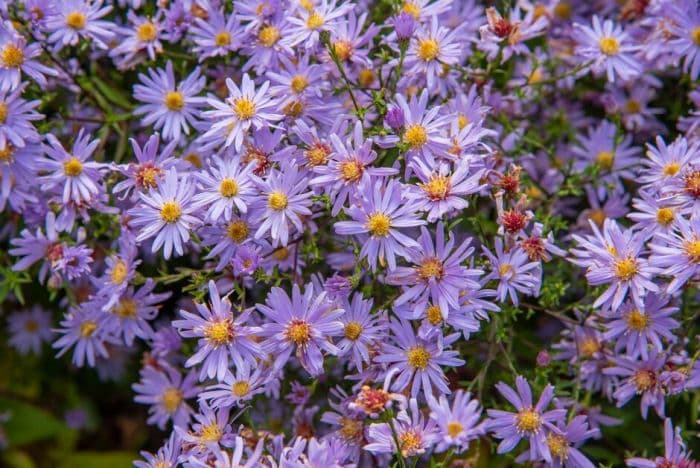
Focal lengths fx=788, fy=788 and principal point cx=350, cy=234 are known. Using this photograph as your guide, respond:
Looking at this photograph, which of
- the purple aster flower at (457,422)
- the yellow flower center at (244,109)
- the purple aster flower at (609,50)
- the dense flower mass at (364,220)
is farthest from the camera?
the purple aster flower at (609,50)

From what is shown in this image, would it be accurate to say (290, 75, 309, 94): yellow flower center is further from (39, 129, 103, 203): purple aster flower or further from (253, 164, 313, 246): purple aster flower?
(39, 129, 103, 203): purple aster flower

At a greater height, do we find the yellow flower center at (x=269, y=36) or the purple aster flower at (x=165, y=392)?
the yellow flower center at (x=269, y=36)

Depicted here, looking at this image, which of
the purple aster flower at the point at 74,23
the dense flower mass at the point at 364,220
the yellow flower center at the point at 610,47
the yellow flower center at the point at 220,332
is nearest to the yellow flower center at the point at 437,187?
the dense flower mass at the point at 364,220

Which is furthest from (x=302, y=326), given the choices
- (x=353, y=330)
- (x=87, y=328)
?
(x=87, y=328)

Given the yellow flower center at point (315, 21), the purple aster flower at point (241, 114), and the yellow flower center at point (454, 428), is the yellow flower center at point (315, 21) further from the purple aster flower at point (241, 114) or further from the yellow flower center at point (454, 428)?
the yellow flower center at point (454, 428)

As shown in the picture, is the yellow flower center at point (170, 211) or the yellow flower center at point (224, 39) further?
the yellow flower center at point (224, 39)

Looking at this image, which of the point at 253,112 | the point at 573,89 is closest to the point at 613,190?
the point at 573,89
